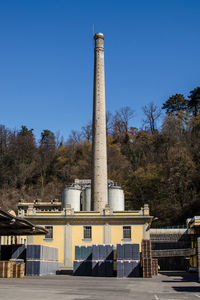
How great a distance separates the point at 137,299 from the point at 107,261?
13.5m

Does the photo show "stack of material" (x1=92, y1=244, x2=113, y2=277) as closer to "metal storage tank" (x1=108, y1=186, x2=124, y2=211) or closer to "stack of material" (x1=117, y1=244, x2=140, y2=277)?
"stack of material" (x1=117, y1=244, x2=140, y2=277)

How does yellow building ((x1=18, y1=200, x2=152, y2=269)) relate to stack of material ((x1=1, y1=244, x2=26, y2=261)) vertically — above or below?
above

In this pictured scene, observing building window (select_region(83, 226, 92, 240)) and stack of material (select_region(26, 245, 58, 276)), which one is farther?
building window (select_region(83, 226, 92, 240))

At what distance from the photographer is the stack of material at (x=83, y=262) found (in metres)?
25.2

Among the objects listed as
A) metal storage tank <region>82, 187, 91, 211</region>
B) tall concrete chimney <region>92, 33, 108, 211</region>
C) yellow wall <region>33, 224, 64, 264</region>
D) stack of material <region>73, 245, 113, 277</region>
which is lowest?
stack of material <region>73, 245, 113, 277</region>

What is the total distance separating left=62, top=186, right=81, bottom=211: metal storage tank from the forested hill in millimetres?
14085

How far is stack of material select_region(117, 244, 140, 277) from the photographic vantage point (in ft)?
75.8

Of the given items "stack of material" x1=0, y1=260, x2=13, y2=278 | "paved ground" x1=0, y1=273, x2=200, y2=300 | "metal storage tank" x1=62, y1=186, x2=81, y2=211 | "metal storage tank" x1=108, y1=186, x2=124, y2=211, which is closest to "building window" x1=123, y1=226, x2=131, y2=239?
"metal storage tank" x1=108, y1=186, x2=124, y2=211

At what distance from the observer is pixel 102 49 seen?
137 ft

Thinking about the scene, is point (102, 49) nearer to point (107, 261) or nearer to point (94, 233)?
point (94, 233)

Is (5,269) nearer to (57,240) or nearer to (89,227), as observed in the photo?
(57,240)

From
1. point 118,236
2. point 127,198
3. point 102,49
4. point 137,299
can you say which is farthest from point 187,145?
point 137,299

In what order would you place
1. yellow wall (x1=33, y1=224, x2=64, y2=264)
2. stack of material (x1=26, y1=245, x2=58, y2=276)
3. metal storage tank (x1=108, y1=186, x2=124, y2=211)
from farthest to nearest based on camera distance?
1. metal storage tank (x1=108, y1=186, x2=124, y2=211)
2. yellow wall (x1=33, y1=224, x2=64, y2=264)
3. stack of material (x1=26, y1=245, x2=58, y2=276)

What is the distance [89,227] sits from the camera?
109 ft
